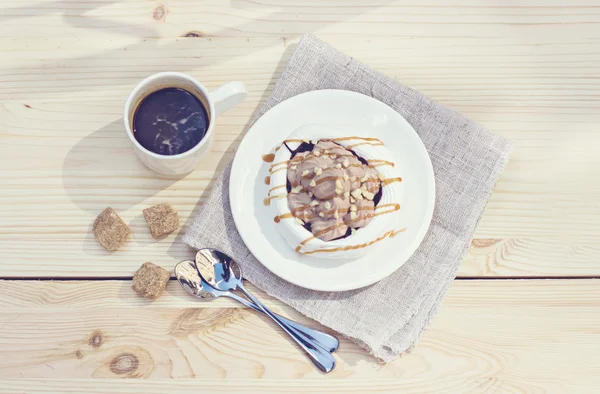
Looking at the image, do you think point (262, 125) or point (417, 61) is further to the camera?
point (417, 61)

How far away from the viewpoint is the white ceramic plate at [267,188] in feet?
3.85

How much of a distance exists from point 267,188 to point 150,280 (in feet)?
0.96

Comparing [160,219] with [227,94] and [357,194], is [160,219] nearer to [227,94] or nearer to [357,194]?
[227,94]

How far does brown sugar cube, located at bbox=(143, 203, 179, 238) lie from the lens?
122cm

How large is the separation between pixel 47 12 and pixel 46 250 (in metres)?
0.51

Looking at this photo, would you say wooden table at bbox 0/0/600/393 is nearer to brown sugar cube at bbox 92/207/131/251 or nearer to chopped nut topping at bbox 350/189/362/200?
brown sugar cube at bbox 92/207/131/251

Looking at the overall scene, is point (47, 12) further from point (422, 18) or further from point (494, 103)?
point (494, 103)

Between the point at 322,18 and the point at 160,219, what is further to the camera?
the point at 322,18

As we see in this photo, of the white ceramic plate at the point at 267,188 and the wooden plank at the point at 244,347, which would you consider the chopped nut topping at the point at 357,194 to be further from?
the wooden plank at the point at 244,347

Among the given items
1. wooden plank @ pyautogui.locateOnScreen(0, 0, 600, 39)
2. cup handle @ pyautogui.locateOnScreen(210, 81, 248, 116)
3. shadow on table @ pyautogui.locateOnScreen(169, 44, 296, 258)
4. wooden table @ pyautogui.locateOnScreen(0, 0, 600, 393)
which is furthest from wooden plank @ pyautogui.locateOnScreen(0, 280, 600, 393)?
wooden plank @ pyautogui.locateOnScreen(0, 0, 600, 39)

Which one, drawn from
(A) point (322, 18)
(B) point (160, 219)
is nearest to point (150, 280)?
(B) point (160, 219)

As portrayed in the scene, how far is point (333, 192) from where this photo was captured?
1.13m

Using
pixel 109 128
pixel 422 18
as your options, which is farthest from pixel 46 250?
pixel 422 18

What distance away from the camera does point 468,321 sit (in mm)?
1259
